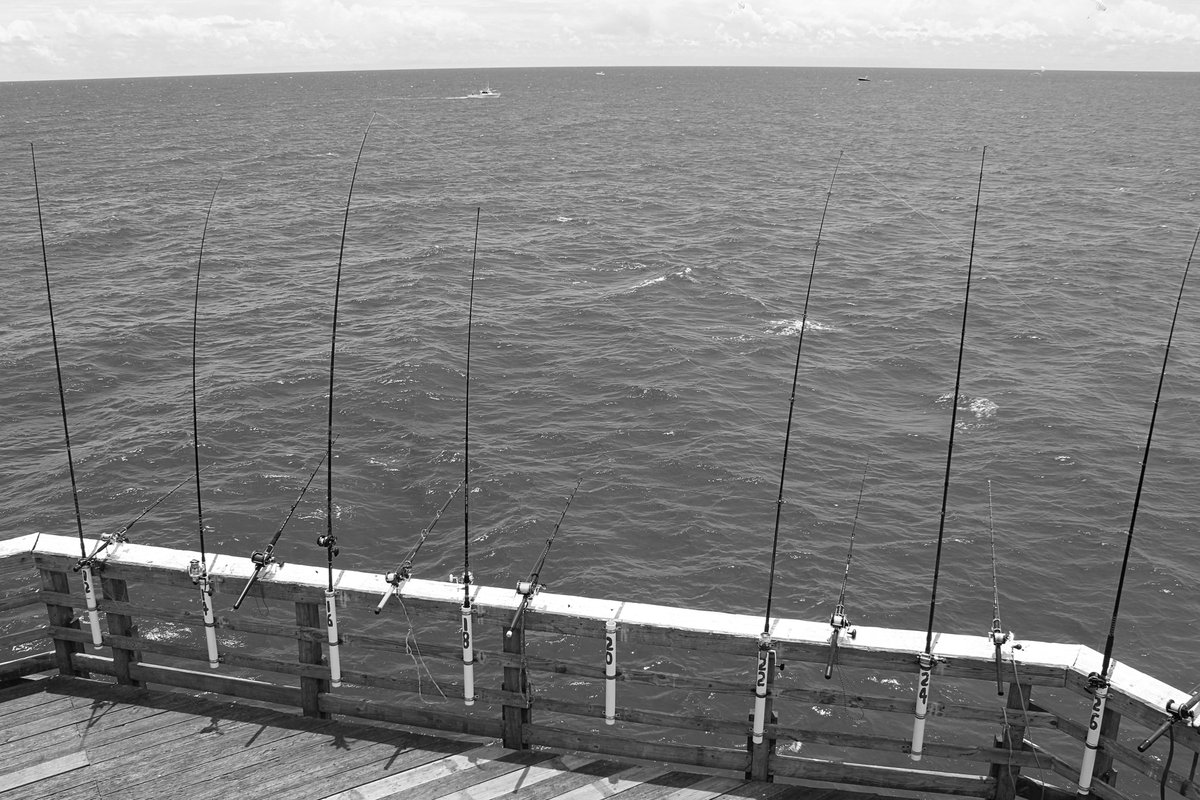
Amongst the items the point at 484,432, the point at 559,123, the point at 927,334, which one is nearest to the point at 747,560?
the point at 484,432

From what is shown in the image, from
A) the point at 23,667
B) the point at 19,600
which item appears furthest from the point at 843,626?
the point at 23,667

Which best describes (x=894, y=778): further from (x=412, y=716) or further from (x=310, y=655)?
(x=310, y=655)

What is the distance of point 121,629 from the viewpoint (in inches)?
298

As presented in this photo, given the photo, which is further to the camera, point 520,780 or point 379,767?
point 379,767

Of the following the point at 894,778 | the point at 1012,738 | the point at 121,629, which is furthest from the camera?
the point at 121,629

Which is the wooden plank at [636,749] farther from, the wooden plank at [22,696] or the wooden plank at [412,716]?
the wooden plank at [22,696]

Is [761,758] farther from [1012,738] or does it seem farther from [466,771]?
[466,771]

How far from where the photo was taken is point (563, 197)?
186 feet

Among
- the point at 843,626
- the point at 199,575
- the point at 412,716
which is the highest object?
the point at 843,626

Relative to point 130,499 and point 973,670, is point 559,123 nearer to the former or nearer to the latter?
point 130,499

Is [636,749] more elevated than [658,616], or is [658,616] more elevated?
[658,616]

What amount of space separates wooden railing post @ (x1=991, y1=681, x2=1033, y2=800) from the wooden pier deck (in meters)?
0.87

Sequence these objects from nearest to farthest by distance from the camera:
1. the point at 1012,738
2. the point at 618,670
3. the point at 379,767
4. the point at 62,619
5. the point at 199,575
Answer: the point at 1012,738 → the point at 618,670 → the point at 379,767 → the point at 199,575 → the point at 62,619

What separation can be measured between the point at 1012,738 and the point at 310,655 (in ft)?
15.9
